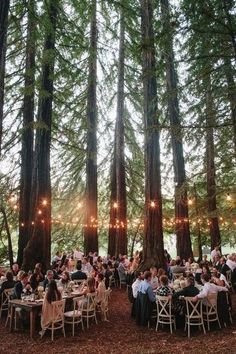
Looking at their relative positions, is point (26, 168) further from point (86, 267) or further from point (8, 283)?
point (8, 283)

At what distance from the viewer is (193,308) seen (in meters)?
7.77

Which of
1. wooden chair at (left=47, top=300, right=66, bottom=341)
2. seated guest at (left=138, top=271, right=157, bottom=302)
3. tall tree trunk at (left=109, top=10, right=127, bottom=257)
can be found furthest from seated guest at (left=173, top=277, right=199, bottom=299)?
tall tree trunk at (left=109, top=10, right=127, bottom=257)

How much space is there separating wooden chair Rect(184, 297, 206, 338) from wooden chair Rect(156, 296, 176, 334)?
0.35m

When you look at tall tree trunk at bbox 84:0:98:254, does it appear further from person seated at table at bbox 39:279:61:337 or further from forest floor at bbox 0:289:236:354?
person seated at table at bbox 39:279:61:337

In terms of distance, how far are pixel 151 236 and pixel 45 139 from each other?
17.7ft

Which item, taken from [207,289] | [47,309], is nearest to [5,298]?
[47,309]

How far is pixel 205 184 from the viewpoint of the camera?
583 inches

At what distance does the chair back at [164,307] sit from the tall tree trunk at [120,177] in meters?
9.44

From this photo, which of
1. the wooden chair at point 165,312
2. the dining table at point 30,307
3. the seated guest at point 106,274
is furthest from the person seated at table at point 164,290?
the seated guest at point 106,274

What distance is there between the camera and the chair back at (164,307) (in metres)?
7.91

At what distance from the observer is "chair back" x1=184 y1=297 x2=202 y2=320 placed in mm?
7641

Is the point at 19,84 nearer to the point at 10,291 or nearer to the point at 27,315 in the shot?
the point at 10,291

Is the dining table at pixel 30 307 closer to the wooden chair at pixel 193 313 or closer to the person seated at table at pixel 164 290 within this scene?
the person seated at table at pixel 164 290

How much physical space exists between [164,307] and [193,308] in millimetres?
649
